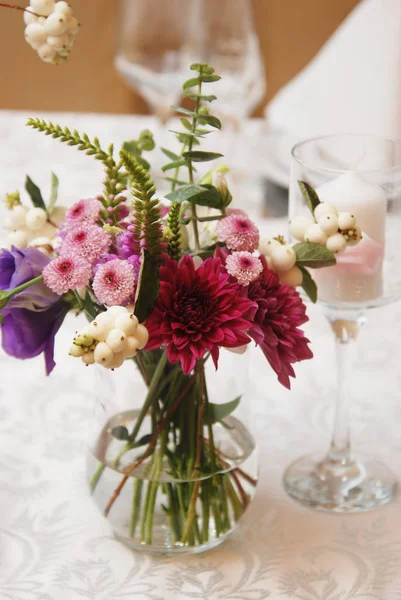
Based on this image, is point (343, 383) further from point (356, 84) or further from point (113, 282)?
point (356, 84)

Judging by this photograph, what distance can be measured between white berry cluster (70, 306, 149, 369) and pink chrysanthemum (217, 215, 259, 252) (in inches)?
3.9

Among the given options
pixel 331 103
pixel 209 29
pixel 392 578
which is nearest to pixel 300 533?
pixel 392 578

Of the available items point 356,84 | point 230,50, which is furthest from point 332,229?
point 230,50

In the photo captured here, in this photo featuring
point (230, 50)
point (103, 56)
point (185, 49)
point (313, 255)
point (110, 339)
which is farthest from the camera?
point (103, 56)

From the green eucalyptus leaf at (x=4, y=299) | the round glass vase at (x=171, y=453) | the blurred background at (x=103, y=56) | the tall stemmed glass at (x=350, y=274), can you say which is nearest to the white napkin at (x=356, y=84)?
the tall stemmed glass at (x=350, y=274)

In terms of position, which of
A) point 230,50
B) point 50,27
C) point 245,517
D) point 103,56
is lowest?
point 245,517

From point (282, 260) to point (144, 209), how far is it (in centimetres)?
12

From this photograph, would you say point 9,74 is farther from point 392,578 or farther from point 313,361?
point 392,578

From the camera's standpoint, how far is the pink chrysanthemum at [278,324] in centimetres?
54

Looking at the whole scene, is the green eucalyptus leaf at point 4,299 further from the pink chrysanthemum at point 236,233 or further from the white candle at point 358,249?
the white candle at point 358,249

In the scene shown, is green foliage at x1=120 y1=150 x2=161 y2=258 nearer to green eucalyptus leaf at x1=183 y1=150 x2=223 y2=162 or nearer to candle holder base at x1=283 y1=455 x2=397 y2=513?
green eucalyptus leaf at x1=183 y1=150 x2=223 y2=162

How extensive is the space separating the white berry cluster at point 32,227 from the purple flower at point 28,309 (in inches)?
1.8

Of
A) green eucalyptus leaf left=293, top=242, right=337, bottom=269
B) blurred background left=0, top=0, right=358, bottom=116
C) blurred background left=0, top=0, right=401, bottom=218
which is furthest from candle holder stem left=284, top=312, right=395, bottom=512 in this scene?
blurred background left=0, top=0, right=358, bottom=116

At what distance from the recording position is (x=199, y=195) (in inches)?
22.4
